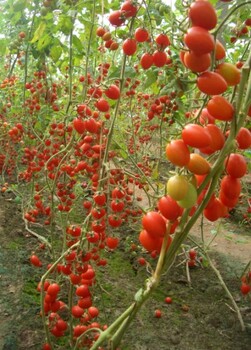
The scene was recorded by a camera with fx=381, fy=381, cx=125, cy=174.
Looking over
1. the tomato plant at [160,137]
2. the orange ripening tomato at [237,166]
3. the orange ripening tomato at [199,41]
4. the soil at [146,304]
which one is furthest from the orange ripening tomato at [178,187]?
the soil at [146,304]

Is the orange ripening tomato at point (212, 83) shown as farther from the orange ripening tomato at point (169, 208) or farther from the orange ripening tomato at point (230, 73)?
the orange ripening tomato at point (169, 208)

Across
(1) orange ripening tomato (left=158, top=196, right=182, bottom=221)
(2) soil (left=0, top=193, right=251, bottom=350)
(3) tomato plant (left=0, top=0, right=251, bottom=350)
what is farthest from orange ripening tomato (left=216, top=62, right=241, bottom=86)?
(2) soil (left=0, top=193, right=251, bottom=350)

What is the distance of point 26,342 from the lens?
1704 mm

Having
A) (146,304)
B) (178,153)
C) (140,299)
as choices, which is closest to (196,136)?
(178,153)

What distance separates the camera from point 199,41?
633 millimetres

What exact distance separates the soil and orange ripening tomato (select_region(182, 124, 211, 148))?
104 centimetres

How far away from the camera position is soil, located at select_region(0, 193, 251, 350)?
184 cm

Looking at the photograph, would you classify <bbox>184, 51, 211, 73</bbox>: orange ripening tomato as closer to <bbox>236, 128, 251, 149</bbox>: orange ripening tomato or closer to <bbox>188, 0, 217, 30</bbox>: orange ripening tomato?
<bbox>188, 0, 217, 30</bbox>: orange ripening tomato

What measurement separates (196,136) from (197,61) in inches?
5.1

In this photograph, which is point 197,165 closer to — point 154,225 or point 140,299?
point 154,225

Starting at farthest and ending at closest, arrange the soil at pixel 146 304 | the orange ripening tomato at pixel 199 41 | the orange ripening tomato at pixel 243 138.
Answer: the soil at pixel 146 304
the orange ripening tomato at pixel 243 138
the orange ripening tomato at pixel 199 41

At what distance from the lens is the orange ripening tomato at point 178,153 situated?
67cm

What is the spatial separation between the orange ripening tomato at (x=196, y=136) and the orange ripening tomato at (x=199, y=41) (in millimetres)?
129

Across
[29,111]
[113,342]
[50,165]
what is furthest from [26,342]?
[29,111]
